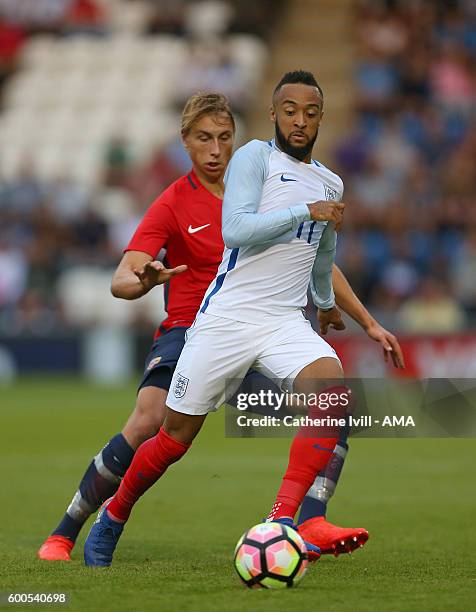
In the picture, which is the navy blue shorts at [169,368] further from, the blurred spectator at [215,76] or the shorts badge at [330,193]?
the blurred spectator at [215,76]

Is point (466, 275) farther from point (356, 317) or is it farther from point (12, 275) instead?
point (356, 317)

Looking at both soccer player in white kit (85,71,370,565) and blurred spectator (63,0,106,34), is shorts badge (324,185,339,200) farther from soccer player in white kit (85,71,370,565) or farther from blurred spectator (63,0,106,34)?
blurred spectator (63,0,106,34)

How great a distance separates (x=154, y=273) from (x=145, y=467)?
3.12 feet

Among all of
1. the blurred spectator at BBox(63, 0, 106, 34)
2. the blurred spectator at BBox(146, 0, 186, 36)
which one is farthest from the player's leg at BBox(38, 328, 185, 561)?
the blurred spectator at BBox(63, 0, 106, 34)

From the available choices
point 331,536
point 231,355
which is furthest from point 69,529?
point 231,355

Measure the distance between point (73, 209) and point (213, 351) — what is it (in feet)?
52.5

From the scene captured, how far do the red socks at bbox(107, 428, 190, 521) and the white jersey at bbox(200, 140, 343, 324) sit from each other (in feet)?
2.06

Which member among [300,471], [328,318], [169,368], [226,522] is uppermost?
[328,318]

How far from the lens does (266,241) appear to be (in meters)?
5.84

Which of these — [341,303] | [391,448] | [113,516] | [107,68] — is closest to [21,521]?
[113,516]

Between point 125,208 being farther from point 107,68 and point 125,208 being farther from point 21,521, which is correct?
point 21,521

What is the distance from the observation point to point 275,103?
6062mm

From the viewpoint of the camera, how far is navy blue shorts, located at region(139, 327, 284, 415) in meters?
6.45

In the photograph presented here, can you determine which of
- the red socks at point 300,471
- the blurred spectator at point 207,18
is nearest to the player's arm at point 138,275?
the red socks at point 300,471
